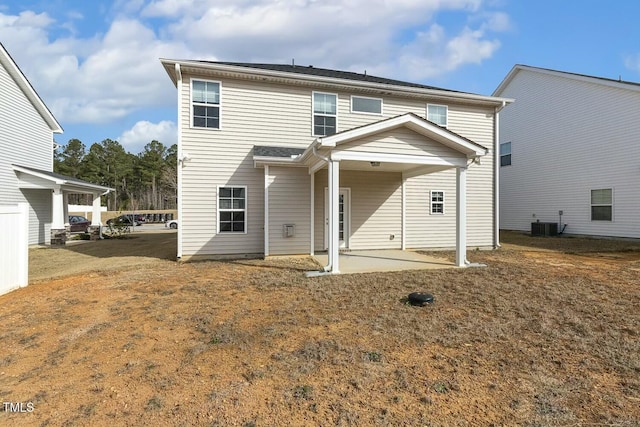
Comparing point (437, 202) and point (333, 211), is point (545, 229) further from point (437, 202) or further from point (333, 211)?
point (333, 211)

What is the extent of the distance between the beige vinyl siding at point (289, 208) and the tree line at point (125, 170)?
3920 centimetres

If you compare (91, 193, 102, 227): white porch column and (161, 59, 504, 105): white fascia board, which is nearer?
(161, 59, 504, 105): white fascia board

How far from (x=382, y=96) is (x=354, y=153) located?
4.67 meters

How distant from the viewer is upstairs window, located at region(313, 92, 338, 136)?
35.8 feet

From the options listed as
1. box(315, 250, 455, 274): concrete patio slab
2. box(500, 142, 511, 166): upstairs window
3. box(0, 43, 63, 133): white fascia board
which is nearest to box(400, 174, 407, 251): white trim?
box(315, 250, 455, 274): concrete patio slab

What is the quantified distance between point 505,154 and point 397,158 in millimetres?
14472

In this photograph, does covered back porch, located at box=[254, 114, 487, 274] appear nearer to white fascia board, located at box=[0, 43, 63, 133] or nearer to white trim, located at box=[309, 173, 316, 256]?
white trim, located at box=[309, 173, 316, 256]

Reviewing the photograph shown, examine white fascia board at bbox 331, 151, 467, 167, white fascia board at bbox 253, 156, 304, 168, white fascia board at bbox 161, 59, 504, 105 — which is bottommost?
white fascia board at bbox 331, 151, 467, 167

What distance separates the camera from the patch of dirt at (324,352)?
8.86 ft

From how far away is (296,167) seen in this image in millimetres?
10195

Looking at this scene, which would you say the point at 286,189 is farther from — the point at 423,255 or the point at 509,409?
the point at 509,409

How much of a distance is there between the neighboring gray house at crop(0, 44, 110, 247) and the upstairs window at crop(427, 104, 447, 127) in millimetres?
13977

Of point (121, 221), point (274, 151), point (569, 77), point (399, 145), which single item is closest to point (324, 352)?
point (399, 145)

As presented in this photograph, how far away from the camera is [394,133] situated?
26.2ft
